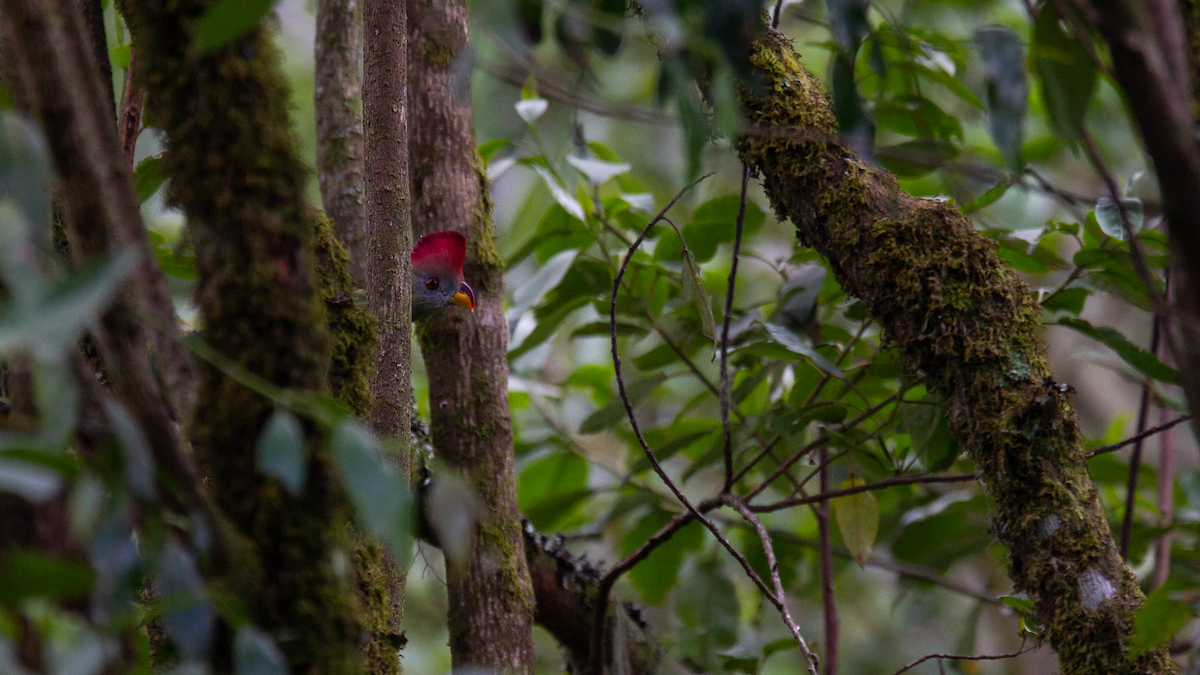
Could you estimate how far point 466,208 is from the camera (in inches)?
109

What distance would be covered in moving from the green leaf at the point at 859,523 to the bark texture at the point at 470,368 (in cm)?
87

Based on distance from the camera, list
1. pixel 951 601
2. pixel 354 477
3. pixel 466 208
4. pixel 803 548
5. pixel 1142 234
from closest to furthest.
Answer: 1. pixel 354 477
2. pixel 1142 234
3. pixel 466 208
4. pixel 803 548
5. pixel 951 601

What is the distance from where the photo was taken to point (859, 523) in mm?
2438

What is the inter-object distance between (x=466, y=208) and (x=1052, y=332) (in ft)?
16.8

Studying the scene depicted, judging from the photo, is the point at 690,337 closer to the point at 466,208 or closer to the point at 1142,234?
the point at 466,208

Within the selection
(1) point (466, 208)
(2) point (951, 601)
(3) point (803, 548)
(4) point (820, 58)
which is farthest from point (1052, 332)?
(1) point (466, 208)

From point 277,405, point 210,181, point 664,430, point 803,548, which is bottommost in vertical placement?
point 277,405

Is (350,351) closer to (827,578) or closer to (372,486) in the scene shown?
(372,486)

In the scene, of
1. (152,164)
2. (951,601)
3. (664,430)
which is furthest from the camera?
(951,601)

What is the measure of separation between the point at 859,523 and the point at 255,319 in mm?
1867

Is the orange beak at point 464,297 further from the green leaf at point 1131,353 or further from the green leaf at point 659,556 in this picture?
the green leaf at point 1131,353

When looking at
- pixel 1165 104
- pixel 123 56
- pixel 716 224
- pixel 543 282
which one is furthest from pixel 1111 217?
pixel 123 56

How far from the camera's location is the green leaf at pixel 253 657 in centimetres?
81

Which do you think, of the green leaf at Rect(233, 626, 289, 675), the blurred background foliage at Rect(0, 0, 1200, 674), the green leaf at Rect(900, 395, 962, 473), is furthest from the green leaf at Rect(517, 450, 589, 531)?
the green leaf at Rect(233, 626, 289, 675)
